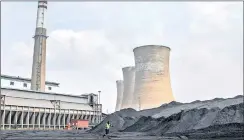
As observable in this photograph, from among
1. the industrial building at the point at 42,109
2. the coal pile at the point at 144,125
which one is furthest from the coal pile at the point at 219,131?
the industrial building at the point at 42,109

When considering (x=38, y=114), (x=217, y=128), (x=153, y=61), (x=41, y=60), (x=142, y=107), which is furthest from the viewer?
(x=41, y=60)

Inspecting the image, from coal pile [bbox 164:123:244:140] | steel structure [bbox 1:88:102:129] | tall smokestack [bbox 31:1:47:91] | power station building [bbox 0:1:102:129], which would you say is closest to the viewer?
coal pile [bbox 164:123:244:140]

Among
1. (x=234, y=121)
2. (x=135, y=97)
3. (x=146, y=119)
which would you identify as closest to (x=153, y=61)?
(x=135, y=97)

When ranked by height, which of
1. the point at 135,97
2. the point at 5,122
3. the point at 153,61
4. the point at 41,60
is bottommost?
the point at 5,122

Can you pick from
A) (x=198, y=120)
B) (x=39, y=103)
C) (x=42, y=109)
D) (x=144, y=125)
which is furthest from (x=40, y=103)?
(x=198, y=120)

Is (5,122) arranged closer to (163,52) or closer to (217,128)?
(163,52)

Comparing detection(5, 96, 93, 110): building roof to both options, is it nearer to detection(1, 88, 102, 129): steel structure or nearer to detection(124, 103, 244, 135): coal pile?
detection(1, 88, 102, 129): steel structure

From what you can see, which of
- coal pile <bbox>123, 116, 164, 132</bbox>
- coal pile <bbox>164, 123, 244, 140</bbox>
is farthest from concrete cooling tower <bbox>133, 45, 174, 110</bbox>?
coal pile <bbox>164, 123, 244, 140</bbox>
